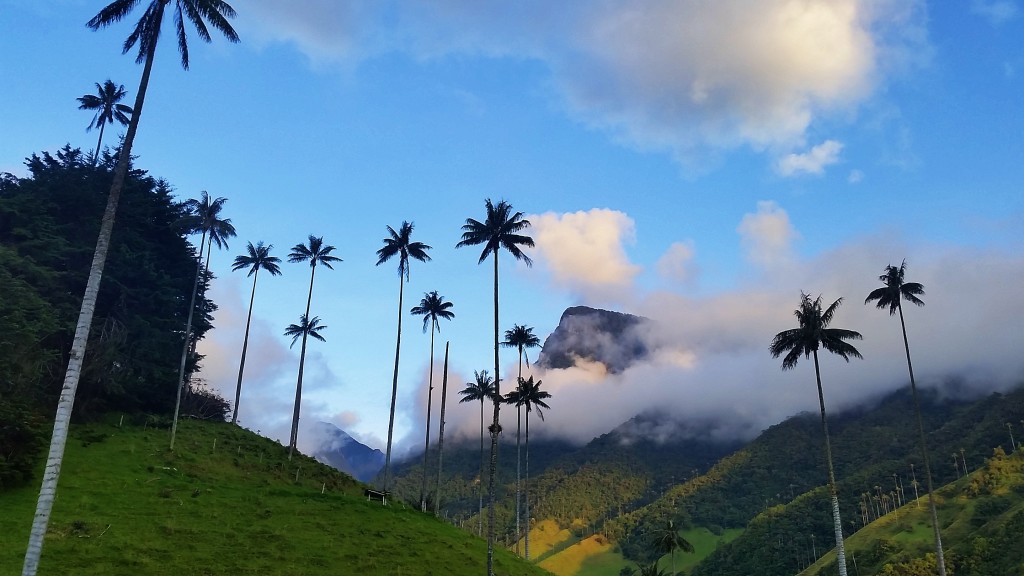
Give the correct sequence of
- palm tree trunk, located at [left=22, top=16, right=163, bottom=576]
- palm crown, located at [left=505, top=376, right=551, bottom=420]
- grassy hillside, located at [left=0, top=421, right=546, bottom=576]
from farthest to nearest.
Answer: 1. palm crown, located at [left=505, top=376, right=551, bottom=420]
2. grassy hillside, located at [left=0, top=421, right=546, bottom=576]
3. palm tree trunk, located at [left=22, top=16, right=163, bottom=576]

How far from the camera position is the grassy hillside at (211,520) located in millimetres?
36344

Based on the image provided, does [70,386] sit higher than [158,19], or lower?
lower

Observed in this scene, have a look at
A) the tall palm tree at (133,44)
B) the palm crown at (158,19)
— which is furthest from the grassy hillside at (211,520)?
the palm crown at (158,19)

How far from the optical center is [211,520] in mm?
43812

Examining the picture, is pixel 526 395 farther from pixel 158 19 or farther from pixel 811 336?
pixel 158 19

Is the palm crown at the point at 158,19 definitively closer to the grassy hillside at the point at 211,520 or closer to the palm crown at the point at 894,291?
the grassy hillside at the point at 211,520

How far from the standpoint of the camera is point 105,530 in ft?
125

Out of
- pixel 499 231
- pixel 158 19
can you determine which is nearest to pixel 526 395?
pixel 499 231

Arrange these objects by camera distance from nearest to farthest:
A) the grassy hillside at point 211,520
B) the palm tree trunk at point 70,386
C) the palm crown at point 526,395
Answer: the palm tree trunk at point 70,386, the grassy hillside at point 211,520, the palm crown at point 526,395

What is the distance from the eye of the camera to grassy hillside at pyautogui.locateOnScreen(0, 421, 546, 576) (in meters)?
36.3

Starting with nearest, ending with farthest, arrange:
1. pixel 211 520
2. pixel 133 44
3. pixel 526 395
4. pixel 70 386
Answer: pixel 70 386 < pixel 133 44 < pixel 211 520 < pixel 526 395

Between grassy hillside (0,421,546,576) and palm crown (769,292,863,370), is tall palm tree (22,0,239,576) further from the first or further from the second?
palm crown (769,292,863,370)

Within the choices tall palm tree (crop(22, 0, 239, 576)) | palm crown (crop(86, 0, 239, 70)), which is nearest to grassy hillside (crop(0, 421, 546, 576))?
tall palm tree (crop(22, 0, 239, 576))

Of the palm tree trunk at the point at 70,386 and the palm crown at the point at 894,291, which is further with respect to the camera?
the palm crown at the point at 894,291
